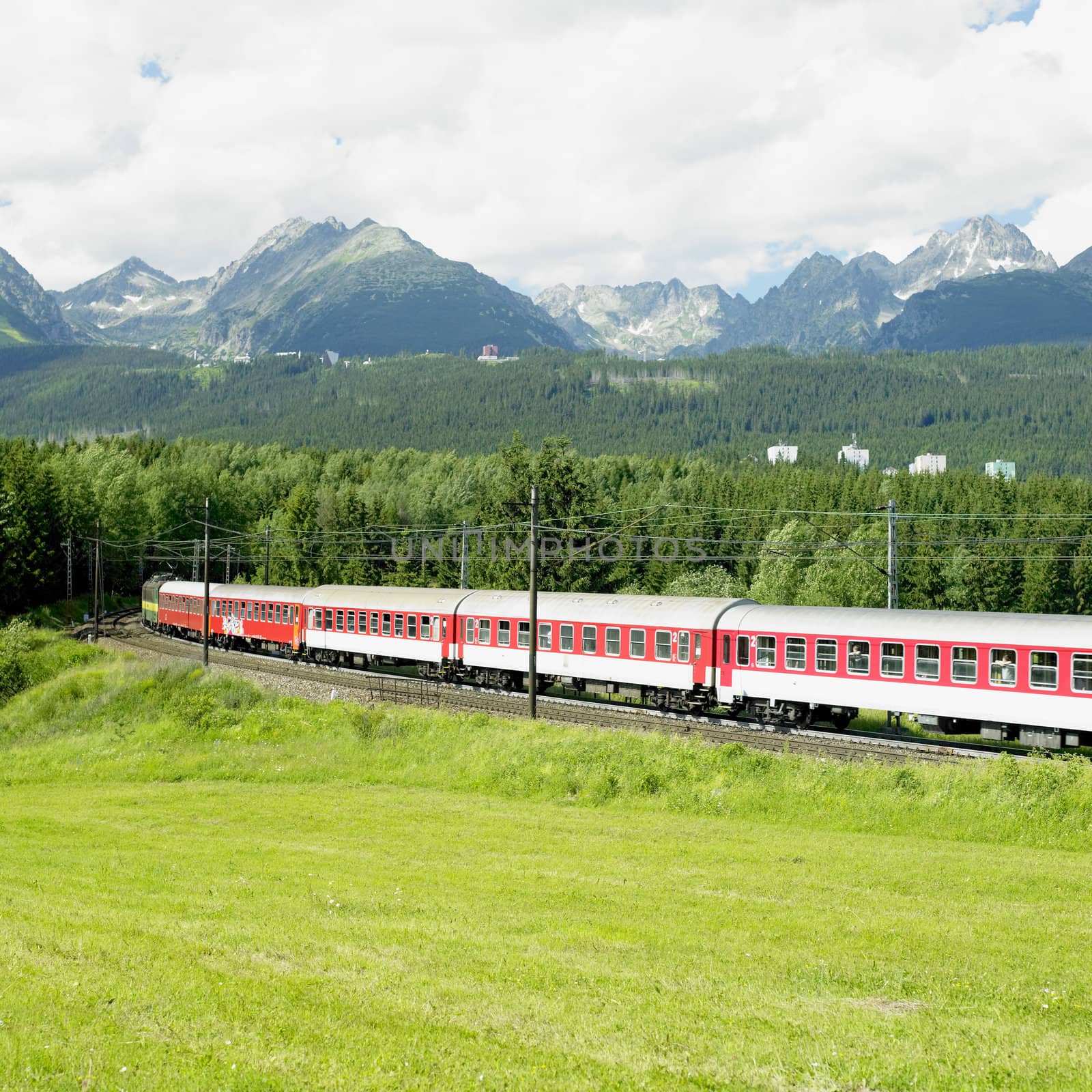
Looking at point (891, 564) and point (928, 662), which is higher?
point (891, 564)

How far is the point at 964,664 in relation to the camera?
2877 centimetres

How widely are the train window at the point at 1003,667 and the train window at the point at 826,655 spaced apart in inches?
183

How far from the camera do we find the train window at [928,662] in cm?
2934

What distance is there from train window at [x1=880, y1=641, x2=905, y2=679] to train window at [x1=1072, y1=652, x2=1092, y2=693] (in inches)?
178

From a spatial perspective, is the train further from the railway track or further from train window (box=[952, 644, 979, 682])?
the railway track

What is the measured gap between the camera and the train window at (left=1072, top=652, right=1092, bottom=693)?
26547mm

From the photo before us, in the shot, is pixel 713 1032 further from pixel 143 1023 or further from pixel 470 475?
pixel 470 475

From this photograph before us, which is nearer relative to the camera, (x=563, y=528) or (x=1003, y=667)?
(x=1003, y=667)

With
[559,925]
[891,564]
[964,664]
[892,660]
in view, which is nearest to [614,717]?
[892,660]

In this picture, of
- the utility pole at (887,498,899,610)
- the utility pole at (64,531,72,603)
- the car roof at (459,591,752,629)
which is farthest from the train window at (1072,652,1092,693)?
the utility pole at (64,531,72,603)

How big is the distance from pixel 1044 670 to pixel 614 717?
13.7 m

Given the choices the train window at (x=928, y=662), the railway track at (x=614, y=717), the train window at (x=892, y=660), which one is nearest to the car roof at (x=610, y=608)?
the railway track at (x=614, y=717)

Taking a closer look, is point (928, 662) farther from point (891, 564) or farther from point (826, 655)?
point (891, 564)

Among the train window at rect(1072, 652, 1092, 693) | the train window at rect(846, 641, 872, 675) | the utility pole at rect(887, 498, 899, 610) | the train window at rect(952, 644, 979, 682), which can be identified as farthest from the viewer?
the utility pole at rect(887, 498, 899, 610)
